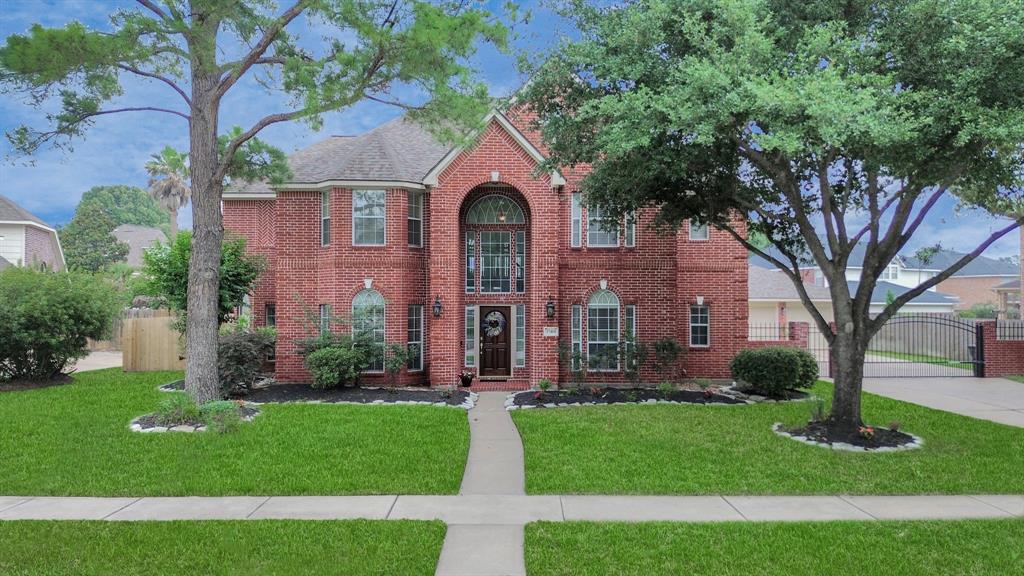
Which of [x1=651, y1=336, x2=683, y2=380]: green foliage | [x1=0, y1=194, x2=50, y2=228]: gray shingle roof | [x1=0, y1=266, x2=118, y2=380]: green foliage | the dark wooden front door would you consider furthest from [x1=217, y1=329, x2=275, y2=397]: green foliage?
[x1=0, y1=194, x2=50, y2=228]: gray shingle roof

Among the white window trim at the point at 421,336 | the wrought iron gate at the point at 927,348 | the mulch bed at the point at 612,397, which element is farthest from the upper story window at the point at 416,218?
the wrought iron gate at the point at 927,348

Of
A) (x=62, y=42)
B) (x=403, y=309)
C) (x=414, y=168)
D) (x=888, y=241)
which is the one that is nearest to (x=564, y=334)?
(x=403, y=309)

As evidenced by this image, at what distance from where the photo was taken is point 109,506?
6.85m

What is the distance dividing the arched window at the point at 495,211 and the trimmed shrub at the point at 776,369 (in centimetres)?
723

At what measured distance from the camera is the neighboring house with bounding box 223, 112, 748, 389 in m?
16.2

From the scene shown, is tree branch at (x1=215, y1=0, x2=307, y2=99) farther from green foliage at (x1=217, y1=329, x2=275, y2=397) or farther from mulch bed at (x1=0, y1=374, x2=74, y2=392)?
mulch bed at (x1=0, y1=374, x2=74, y2=392)

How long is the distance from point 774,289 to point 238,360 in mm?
28020

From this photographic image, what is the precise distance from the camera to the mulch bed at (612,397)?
542 inches

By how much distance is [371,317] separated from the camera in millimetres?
16328

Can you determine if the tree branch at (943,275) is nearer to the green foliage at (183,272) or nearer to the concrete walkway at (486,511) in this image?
the concrete walkway at (486,511)

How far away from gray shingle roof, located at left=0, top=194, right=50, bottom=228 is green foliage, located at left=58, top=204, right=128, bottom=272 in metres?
16.8

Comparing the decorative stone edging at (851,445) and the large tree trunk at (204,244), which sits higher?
the large tree trunk at (204,244)

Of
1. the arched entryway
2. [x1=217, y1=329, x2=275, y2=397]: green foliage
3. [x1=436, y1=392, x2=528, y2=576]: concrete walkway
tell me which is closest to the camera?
[x1=436, y1=392, x2=528, y2=576]: concrete walkway

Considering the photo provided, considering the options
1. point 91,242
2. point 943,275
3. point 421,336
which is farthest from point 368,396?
point 91,242
